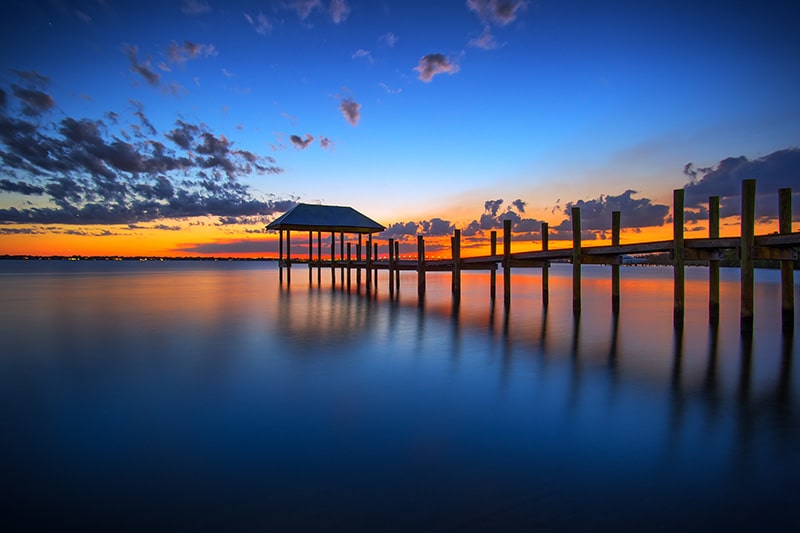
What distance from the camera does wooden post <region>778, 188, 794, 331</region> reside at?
884 centimetres

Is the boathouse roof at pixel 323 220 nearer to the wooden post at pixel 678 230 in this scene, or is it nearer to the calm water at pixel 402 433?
the calm water at pixel 402 433

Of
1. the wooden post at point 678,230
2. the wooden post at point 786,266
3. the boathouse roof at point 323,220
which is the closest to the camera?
the wooden post at point 786,266

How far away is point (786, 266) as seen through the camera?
30.4ft

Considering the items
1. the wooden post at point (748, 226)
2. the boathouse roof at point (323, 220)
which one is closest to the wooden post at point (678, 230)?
the wooden post at point (748, 226)

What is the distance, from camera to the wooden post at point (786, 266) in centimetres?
884

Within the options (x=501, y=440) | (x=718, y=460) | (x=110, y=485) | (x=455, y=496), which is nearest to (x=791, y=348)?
(x=718, y=460)

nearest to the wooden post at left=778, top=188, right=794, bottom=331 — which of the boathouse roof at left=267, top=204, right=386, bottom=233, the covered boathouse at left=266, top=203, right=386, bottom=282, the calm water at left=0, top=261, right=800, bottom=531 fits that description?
A: the calm water at left=0, top=261, right=800, bottom=531

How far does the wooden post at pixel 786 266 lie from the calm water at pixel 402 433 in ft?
2.68

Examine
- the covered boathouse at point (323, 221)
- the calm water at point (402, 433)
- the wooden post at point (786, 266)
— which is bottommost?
the calm water at point (402, 433)

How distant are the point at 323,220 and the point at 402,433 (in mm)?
24675

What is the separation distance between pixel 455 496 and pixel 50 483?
9.79ft

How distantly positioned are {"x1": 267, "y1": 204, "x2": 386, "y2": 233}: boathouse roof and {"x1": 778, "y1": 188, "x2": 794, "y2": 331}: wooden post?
72.8ft

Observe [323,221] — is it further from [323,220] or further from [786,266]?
[786,266]

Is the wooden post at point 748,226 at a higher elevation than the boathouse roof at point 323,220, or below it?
below
